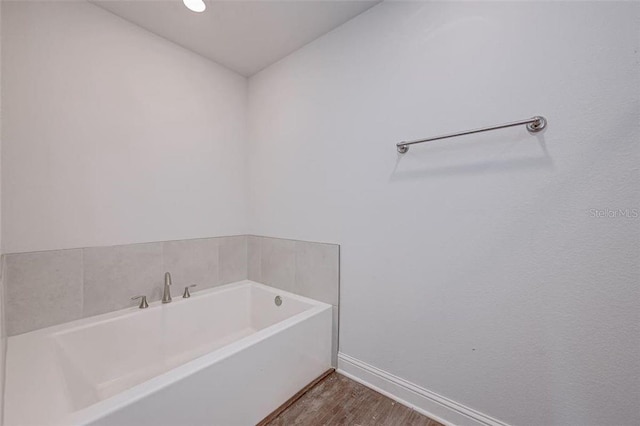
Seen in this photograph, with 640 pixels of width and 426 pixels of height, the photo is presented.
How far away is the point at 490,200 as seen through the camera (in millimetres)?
1123

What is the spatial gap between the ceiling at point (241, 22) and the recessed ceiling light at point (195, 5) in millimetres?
29

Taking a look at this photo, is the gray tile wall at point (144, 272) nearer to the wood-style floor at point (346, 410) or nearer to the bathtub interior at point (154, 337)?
the bathtub interior at point (154, 337)

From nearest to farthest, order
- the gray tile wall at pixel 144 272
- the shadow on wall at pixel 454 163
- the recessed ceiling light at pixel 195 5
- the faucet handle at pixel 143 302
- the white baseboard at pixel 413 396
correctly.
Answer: the shadow on wall at pixel 454 163, the white baseboard at pixel 413 396, the gray tile wall at pixel 144 272, the recessed ceiling light at pixel 195 5, the faucet handle at pixel 143 302

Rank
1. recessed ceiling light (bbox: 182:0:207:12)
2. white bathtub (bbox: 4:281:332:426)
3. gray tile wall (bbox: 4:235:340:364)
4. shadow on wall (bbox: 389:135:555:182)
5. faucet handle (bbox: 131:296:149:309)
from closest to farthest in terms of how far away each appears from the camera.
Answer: white bathtub (bbox: 4:281:332:426)
shadow on wall (bbox: 389:135:555:182)
gray tile wall (bbox: 4:235:340:364)
recessed ceiling light (bbox: 182:0:207:12)
faucet handle (bbox: 131:296:149:309)

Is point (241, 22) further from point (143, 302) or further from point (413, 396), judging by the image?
point (413, 396)

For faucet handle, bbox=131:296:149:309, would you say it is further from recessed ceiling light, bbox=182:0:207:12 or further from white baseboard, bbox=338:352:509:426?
recessed ceiling light, bbox=182:0:207:12

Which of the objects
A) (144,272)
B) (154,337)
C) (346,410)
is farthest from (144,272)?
(346,410)

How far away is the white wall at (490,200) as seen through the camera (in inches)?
35.3

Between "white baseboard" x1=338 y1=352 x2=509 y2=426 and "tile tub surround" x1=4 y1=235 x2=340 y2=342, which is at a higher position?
"tile tub surround" x1=4 y1=235 x2=340 y2=342

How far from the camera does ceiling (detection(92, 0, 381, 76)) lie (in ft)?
4.83

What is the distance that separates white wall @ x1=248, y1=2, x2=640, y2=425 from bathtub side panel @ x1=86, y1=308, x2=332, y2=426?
263 mm

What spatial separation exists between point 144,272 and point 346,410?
1.52 meters

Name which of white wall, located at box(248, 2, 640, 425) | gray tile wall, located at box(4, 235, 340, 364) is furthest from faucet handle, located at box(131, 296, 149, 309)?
white wall, located at box(248, 2, 640, 425)

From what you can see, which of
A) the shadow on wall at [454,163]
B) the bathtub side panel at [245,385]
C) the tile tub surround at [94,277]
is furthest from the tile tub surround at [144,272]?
the shadow on wall at [454,163]
